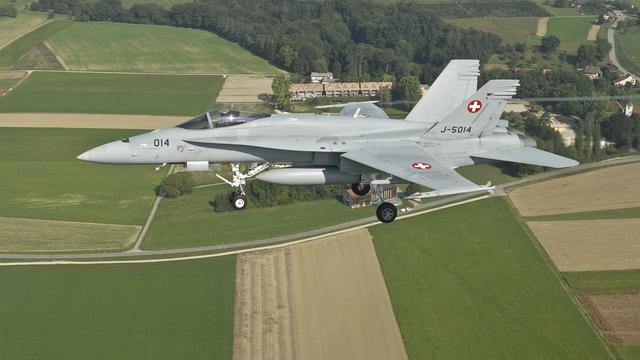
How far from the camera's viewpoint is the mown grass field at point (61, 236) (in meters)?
56.0

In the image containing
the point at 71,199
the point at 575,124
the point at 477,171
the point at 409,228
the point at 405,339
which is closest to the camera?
the point at 405,339

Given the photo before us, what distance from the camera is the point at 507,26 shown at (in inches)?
6280

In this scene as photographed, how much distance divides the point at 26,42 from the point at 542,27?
117 meters

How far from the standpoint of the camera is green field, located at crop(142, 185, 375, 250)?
57.4 meters

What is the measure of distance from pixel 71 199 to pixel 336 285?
30704 millimetres

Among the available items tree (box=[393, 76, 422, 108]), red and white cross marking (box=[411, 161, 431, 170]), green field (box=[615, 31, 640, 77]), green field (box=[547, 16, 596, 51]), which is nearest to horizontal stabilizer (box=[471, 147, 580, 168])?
red and white cross marking (box=[411, 161, 431, 170])

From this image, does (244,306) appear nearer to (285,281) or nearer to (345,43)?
(285,281)

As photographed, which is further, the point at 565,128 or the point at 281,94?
the point at 281,94

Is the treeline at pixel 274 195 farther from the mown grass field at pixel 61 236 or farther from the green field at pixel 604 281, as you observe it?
the green field at pixel 604 281

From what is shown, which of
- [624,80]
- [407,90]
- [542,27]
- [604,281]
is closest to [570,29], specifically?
[542,27]

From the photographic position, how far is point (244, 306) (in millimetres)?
47281

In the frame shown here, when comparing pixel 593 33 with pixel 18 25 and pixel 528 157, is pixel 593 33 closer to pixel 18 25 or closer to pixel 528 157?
pixel 528 157

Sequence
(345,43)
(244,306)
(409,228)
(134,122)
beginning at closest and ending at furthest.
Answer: (244,306) < (409,228) < (134,122) < (345,43)

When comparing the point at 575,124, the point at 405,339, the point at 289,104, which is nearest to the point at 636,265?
the point at 405,339
